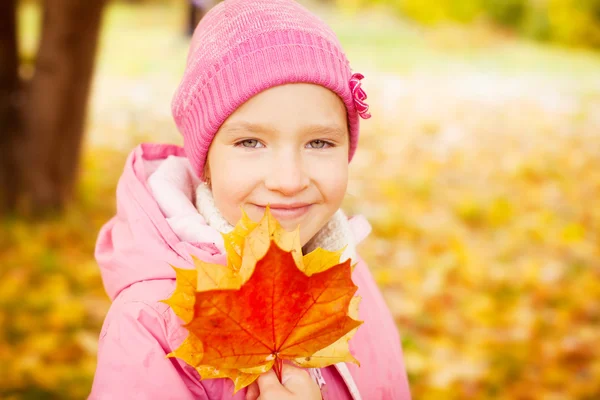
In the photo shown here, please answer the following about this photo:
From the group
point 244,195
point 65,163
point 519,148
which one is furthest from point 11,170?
point 519,148

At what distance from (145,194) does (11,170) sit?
2830 millimetres

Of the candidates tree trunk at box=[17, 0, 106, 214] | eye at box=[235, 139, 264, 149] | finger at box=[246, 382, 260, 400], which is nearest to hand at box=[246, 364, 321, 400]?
finger at box=[246, 382, 260, 400]

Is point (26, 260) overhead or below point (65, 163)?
below

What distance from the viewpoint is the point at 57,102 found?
3.86 metres

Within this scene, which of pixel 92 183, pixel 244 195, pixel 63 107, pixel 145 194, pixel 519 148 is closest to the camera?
pixel 244 195

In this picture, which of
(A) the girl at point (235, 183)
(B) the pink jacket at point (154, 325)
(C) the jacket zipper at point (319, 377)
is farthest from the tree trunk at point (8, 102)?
(C) the jacket zipper at point (319, 377)

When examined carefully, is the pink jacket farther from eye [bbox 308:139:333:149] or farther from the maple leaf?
eye [bbox 308:139:333:149]

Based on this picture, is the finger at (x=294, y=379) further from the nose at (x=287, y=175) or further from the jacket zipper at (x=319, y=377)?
the nose at (x=287, y=175)

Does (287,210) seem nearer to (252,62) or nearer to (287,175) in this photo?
(287,175)

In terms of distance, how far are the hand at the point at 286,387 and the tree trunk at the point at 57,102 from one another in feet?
10.1

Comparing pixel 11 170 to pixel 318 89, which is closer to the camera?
pixel 318 89

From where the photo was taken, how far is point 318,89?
1478mm

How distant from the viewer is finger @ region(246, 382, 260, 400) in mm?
1291

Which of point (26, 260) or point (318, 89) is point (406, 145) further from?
point (318, 89)
